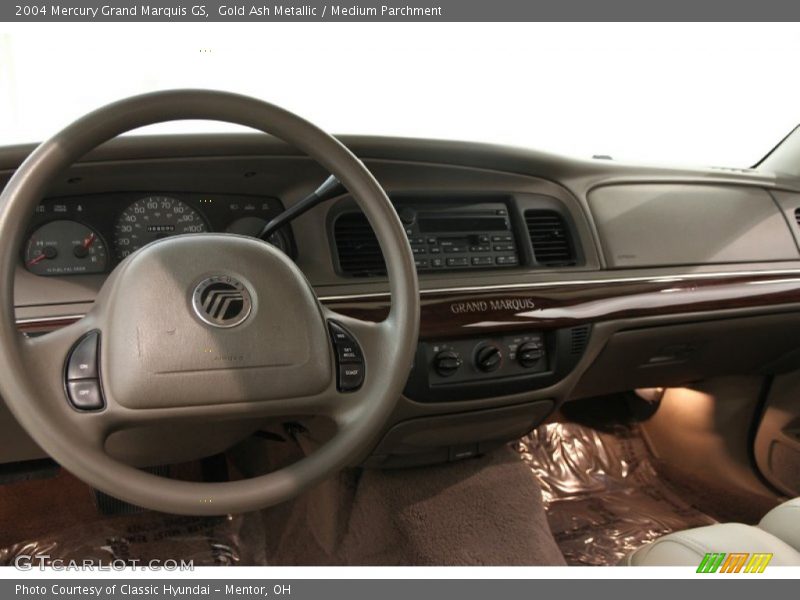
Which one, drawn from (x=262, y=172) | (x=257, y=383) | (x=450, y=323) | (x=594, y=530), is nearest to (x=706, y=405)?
(x=594, y=530)

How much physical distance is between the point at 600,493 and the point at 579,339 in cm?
72

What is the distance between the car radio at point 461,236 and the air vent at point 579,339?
0.18 meters

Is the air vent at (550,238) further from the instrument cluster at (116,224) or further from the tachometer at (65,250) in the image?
the tachometer at (65,250)

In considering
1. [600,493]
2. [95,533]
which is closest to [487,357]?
[600,493]

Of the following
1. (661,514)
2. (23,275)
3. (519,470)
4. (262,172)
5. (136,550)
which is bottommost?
(661,514)

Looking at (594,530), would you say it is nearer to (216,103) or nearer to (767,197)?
(767,197)

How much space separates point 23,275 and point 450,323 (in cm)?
72

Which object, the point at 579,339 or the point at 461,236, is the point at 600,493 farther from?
the point at 461,236

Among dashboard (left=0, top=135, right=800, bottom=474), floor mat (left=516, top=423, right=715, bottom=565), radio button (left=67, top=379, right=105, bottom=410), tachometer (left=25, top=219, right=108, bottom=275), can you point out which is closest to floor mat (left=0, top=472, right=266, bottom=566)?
dashboard (left=0, top=135, right=800, bottom=474)

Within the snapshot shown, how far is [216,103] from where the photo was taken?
34.2 inches

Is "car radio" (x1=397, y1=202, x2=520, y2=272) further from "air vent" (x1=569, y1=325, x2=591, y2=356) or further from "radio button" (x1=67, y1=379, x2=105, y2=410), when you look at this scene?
"radio button" (x1=67, y1=379, x2=105, y2=410)

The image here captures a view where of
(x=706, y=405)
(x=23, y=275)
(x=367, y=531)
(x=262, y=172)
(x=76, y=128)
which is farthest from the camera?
(x=706, y=405)

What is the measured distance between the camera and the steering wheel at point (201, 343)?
0.79 m

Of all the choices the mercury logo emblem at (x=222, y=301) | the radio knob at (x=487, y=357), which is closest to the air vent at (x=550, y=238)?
the radio knob at (x=487, y=357)
